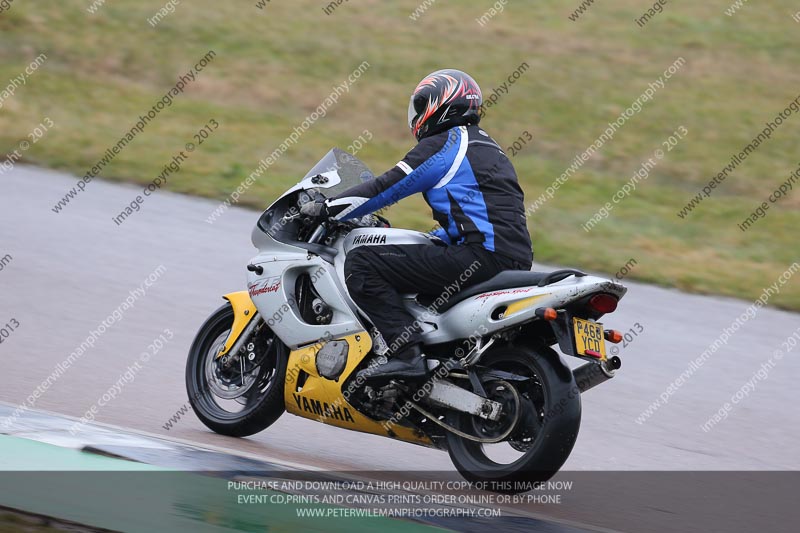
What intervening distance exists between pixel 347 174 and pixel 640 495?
94.0 inches

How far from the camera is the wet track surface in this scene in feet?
23.0

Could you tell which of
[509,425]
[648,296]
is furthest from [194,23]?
[509,425]

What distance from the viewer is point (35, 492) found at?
15.9ft

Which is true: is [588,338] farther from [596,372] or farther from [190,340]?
[190,340]

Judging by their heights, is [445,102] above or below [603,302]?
above

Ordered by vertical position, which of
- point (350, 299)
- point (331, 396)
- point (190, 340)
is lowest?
point (190, 340)

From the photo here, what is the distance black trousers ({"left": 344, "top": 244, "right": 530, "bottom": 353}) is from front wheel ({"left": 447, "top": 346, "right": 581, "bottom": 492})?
42cm

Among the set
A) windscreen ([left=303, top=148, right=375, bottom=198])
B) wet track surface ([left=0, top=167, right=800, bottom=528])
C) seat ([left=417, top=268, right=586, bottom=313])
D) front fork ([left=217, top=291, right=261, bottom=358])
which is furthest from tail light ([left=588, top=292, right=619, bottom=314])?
front fork ([left=217, top=291, right=261, bottom=358])

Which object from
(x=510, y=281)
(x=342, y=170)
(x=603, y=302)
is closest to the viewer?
(x=603, y=302)

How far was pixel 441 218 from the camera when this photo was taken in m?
6.25

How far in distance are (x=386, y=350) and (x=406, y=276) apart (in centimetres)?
41

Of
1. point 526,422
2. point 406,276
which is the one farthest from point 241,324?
point 526,422

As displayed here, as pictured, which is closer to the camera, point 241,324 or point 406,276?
point 406,276

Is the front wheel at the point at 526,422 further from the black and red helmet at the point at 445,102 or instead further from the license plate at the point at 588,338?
the black and red helmet at the point at 445,102
